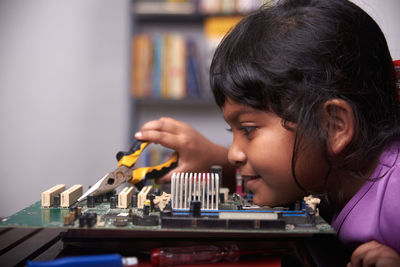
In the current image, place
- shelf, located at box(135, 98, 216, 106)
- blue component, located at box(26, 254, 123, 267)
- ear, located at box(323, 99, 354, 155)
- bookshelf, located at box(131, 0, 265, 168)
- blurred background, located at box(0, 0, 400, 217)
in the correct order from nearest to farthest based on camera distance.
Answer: blue component, located at box(26, 254, 123, 267) < ear, located at box(323, 99, 354, 155) < bookshelf, located at box(131, 0, 265, 168) < shelf, located at box(135, 98, 216, 106) < blurred background, located at box(0, 0, 400, 217)

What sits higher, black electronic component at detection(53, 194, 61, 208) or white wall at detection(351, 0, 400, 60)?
white wall at detection(351, 0, 400, 60)

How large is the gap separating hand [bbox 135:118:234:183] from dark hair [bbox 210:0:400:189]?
270mm

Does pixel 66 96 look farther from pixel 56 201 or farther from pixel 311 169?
pixel 311 169

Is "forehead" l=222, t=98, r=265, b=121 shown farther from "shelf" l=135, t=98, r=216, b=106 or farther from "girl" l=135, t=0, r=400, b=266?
"shelf" l=135, t=98, r=216, b=106

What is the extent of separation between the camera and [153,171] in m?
1.00

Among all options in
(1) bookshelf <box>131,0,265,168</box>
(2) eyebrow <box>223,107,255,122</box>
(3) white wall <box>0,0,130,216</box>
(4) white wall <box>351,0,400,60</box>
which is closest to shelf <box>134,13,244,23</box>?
(1) bookshelf <box>131,0,265,168</box>

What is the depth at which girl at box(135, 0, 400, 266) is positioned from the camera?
74 cm

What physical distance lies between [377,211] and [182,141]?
0.53 meters

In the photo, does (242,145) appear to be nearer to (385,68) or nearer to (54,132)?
(385,68)

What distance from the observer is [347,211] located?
29.5 inches

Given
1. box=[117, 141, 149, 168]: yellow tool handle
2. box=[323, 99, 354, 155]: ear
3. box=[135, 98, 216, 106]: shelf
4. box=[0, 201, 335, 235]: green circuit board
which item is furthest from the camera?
box=[135, 98, 216, 106]: shelf

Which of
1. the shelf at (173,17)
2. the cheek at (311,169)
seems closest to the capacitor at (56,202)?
the cheek at (311,169)

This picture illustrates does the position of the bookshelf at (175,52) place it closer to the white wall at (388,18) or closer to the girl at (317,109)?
the white wall at (388,18)

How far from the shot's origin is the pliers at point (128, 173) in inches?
32.9
